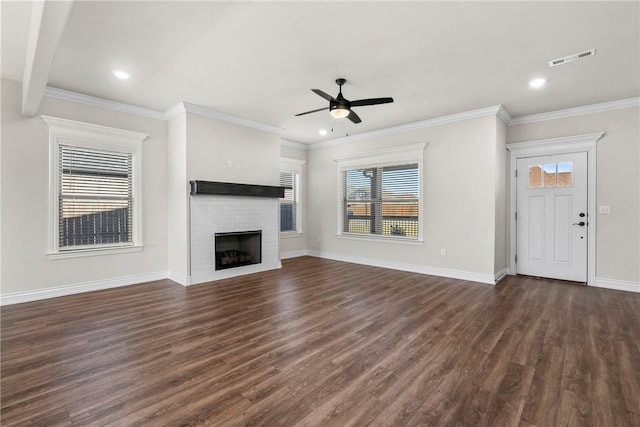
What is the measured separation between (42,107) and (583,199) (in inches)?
314

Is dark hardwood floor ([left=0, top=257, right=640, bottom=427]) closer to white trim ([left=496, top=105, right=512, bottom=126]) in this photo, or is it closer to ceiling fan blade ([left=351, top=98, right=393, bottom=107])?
ceiling fan blade ([left=351, top=98, right=393, bottom=107])

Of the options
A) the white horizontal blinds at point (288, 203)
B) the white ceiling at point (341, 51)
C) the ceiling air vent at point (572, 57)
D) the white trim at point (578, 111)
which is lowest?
the white horizontal blinds at point (288, 203)

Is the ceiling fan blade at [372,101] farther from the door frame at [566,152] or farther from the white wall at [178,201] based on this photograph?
the door frame at [566,152]

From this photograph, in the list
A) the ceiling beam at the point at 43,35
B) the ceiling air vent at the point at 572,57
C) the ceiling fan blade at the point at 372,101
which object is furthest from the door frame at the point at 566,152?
the ceiling beam at the point at 43,35

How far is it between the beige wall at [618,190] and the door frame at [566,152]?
0.06m

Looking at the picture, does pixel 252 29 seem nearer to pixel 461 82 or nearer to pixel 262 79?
pixel 262 79

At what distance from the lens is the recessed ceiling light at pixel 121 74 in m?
3.63

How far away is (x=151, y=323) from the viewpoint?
3.22 metres

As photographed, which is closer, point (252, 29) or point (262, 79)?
point (252, 29)

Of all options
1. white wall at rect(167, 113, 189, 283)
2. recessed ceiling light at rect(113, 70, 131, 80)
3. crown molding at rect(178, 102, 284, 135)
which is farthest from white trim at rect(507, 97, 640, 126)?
recessed ceiling light at rect(113, 70, 131, 80)

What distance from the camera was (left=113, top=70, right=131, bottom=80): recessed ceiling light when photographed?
11.9 feet

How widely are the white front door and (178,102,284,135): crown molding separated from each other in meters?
4.58

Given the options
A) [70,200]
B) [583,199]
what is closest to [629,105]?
[583,199]

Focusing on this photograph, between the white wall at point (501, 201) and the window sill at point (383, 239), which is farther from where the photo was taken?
the window sill at point (383, 239)
